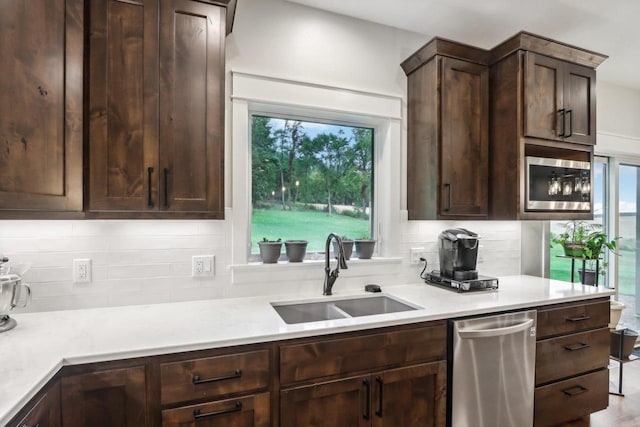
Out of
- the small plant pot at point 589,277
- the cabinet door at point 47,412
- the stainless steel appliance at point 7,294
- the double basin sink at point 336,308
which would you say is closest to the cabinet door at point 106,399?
the cabinet door at point 47,412

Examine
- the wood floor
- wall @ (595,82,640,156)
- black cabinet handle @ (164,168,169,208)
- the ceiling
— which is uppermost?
the ceiling

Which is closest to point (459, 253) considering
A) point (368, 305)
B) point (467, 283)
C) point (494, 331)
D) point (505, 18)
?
point (467, 283)

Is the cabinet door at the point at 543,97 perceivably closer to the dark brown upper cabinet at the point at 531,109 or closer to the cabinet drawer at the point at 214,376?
the dark brown upper cabinet at the point at 531,109

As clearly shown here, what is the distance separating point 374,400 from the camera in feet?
5.29

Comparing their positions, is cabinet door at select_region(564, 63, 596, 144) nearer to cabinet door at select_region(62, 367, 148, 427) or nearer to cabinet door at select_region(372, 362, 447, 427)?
cabinet door at select_region(372, 362, 447, 427)

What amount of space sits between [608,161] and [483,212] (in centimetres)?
222

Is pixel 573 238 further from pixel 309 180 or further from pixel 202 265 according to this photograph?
pixel 202 265

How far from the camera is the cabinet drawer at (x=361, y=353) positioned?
4.84 ft

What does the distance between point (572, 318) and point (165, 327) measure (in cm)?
235

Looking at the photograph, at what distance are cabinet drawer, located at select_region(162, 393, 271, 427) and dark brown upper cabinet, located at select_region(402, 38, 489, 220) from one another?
153 centimetres

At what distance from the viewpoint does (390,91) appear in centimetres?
243

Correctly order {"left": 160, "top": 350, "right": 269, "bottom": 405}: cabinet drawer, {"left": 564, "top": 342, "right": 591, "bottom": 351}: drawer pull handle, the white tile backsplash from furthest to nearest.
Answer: {"left": 564, "top": 342, "right": 591, "bottom": 351}: drawer pull handle, the white tile backsplash, {"left": 160, "top": 350, "right": 269, "bottom": 405}: cabinet drawer

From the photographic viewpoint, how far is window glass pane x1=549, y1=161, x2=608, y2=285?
10.3ft

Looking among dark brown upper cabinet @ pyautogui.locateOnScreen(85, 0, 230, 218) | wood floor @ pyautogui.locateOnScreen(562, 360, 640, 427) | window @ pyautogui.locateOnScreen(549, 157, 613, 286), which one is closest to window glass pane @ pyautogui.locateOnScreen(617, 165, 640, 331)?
window @ pyautogui.locateOnScreen(549, 157, 613, 286)
